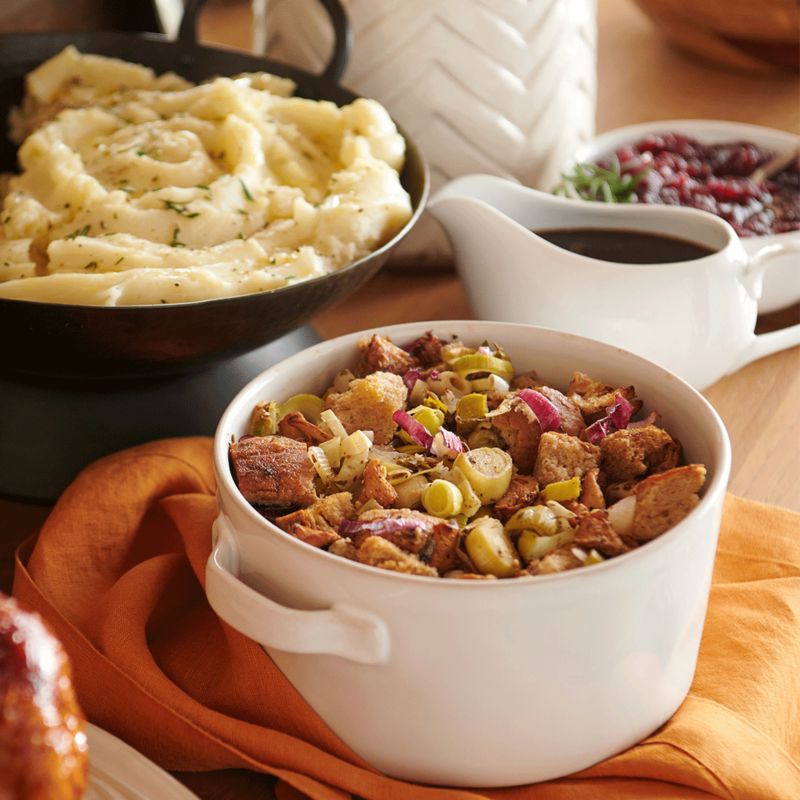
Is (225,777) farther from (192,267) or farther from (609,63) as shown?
(609,63)

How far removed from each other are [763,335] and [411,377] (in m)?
0.43

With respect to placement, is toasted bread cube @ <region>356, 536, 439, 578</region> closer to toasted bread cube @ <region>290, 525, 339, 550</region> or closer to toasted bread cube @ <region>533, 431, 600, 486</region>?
toasted bread cube @ <region>290, 525, 339, 550</region>

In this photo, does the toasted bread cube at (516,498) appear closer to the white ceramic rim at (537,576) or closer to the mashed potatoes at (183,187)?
the white ceramic rim at (537,576)

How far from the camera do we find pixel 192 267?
95 centimetres

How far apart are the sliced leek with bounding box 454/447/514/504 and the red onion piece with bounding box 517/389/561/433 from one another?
41 mm

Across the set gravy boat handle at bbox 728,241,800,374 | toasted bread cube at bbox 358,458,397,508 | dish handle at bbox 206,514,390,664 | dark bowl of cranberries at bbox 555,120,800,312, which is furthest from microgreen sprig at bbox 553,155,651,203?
dish handle at bbox 206,514,390,664

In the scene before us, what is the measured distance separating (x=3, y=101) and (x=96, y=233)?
375 millimetres

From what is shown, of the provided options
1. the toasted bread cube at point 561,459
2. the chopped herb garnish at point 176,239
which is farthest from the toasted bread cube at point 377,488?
the chopped herb garnish at point 176,239

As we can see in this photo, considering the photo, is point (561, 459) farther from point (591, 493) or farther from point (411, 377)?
point (411, 377)

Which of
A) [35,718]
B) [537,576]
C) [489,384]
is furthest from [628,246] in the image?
[35,718]

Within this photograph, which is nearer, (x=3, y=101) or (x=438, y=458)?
(x=438, y=458)

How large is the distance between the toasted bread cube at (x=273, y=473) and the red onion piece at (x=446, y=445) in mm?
94

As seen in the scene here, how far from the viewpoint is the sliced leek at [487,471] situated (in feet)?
2.48

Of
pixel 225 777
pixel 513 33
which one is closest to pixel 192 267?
pixel 225 777
